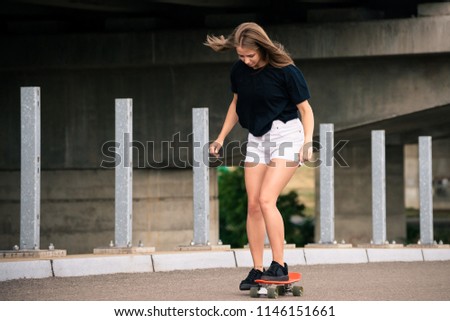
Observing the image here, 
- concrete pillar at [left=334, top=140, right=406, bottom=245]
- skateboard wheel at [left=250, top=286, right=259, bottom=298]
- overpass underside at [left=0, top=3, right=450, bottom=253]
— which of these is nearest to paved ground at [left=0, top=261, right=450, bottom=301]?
skateboard wheel at [left=250, top=286, right=259, bottom=298]

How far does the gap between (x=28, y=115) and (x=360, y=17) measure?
50.6ft

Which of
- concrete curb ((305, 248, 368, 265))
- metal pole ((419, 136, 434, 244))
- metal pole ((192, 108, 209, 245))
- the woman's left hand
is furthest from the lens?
metal pole ((419, 136, 434, 244))

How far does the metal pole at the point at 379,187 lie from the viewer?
18.1 metres

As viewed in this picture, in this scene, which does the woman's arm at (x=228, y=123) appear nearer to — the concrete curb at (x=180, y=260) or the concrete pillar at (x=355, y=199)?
the concrete curb at (x=180, y=260)

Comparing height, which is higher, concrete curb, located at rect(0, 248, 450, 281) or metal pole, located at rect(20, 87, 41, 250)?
metal pole, located at rect(20, 87, 41, 250)

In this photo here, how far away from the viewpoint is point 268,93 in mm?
9766

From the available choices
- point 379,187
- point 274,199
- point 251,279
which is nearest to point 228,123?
point 274,199

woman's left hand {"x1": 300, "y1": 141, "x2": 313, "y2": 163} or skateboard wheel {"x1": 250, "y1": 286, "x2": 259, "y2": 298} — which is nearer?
woman's left hand {"x1": 300, "y1": 141, "x2": 313, "y2": 163}

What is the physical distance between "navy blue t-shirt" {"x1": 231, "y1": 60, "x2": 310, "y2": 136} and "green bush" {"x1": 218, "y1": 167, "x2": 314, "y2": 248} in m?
43.7

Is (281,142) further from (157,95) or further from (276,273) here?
(157,95)

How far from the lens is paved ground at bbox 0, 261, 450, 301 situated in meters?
9.98

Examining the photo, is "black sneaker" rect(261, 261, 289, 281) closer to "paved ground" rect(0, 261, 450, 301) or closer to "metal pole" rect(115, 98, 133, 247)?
"paved ground" rect(0, 261, 450, 301)

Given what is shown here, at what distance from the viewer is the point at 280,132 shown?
385 inches
